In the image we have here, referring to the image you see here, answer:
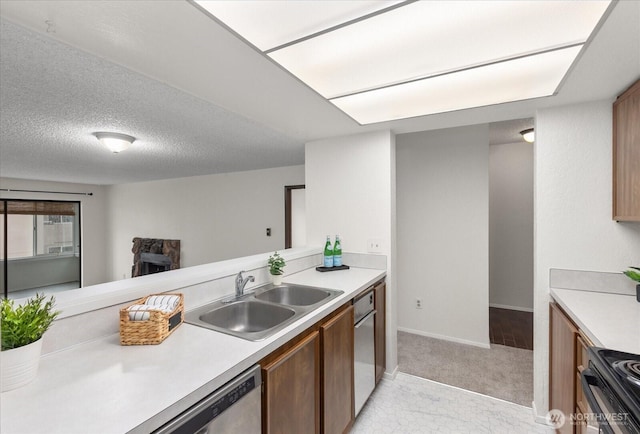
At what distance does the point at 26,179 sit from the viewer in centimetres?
573

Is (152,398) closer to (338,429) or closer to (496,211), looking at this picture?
(338,429)

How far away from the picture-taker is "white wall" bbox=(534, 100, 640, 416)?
5.91 ft

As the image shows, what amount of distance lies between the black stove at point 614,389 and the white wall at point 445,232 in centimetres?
201

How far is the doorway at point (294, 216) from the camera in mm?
4777

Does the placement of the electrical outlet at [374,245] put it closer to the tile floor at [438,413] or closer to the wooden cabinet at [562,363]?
the tile floor at [438,413]

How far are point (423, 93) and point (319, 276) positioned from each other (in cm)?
151

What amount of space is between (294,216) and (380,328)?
284 cm

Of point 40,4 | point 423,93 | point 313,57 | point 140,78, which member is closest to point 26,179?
point 140,78

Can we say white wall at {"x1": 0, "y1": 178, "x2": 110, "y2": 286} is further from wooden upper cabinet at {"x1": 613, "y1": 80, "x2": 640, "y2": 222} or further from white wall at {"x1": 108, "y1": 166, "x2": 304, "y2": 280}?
wooden upper cabinet at {"x1": 613, "y1": 80, "x2": 640, "y2": 222}

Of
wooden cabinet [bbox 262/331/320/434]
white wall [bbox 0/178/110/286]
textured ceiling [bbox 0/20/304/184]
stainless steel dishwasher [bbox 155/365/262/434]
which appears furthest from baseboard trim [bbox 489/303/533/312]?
white wall [bbox 0/178/110/286]

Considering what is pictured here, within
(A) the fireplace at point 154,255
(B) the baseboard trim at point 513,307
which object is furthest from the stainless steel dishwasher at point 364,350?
(A) the fireplace at point 154,255

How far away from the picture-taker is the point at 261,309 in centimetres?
169

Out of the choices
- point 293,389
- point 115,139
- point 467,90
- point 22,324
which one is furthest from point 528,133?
point 115,139

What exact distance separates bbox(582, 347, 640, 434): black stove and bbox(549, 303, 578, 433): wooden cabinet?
1.34ft
